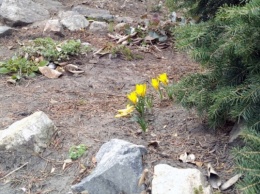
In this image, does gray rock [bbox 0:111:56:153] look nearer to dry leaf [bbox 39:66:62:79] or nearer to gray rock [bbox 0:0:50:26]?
dry leaf [bbox 39:66:62:79]

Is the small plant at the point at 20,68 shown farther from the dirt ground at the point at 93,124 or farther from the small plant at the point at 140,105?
the small plant at the point at 140,105

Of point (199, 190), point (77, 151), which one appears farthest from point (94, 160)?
point (199, 190)

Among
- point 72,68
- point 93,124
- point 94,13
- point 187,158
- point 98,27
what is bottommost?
point 94,13

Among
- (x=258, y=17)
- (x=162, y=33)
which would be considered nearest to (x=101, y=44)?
(x=162, y=33)

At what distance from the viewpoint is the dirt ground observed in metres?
2.98

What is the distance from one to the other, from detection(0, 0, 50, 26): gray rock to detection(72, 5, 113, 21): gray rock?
594 millimetres

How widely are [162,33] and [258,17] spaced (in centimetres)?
369

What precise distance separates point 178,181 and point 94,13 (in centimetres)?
514

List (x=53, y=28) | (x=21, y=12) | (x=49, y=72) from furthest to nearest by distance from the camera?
(x=21, y=12) < (x=53, y=28) < (x=49, y=72)

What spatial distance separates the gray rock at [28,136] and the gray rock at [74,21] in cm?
322

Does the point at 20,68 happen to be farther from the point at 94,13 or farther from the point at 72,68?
the point at 94,13

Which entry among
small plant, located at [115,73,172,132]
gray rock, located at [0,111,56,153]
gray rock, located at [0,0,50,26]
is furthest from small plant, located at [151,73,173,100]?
gray rock, located at [0,0,50,26]

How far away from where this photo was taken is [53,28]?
6.09 meters

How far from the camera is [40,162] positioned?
3.18 metres
